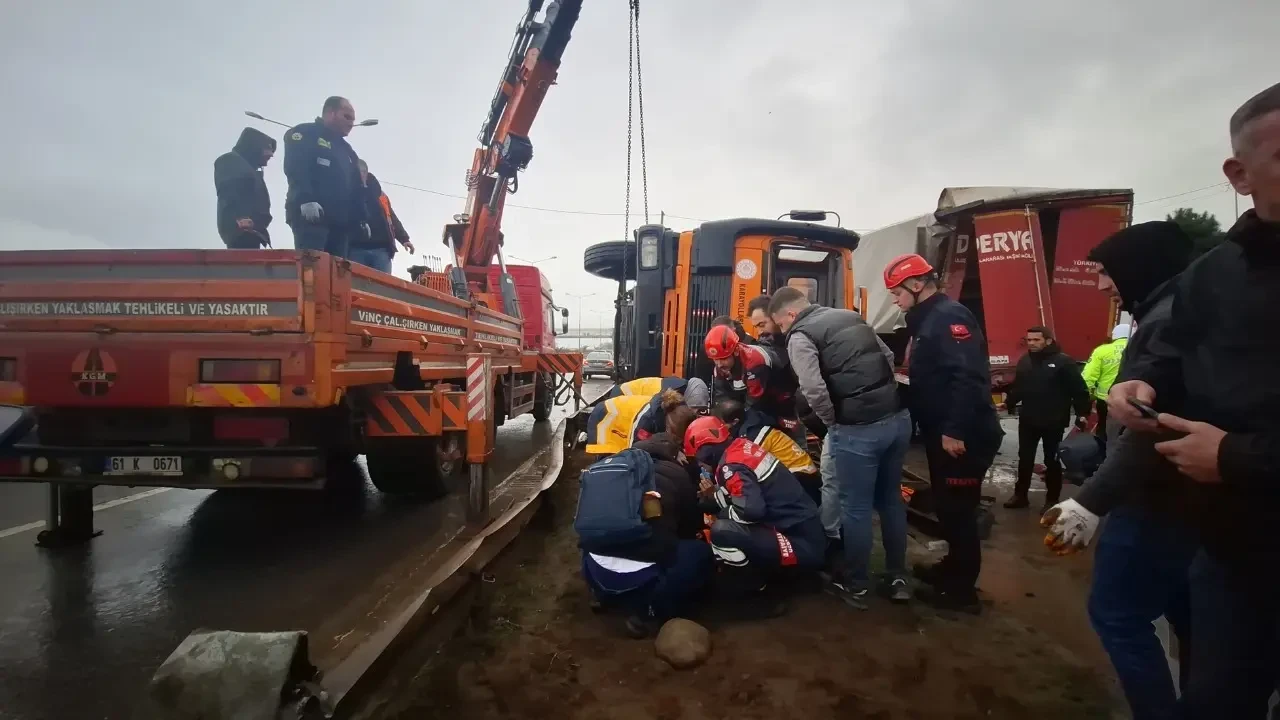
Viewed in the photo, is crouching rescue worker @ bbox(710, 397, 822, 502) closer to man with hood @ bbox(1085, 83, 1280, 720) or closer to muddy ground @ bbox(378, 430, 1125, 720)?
muddy ground @ bbox(378, 430, 1125, 720)

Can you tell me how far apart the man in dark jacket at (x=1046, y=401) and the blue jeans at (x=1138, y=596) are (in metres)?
3.73

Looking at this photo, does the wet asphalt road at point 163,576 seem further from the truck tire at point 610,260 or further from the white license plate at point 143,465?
the truck tire at point 610,260

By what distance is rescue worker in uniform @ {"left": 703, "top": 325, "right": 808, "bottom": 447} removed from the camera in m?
3.57

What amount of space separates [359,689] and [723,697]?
1275 mm

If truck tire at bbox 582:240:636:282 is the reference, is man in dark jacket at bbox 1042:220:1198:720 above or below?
below

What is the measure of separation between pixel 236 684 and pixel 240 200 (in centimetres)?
437

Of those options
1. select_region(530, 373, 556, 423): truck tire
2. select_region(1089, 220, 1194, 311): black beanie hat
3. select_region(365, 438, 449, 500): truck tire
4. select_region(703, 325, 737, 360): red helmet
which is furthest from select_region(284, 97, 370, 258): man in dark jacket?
select_region(1089, 220, 1194, 311): black beanie hat

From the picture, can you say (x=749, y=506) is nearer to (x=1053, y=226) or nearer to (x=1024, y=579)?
(x=1024, y=579)

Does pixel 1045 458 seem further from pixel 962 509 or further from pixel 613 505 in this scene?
pixel 613 505

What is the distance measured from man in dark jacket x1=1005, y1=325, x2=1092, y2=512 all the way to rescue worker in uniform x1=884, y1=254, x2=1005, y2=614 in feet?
7.43

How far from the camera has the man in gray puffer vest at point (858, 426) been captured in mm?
3184

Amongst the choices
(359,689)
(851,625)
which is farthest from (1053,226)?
(359,689)

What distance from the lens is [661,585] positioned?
112 inches

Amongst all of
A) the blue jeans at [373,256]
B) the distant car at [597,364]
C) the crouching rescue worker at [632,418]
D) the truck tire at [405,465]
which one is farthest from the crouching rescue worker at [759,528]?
the distant car at [597,364]
